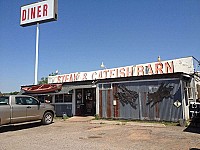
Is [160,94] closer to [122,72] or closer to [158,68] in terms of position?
[158,68]

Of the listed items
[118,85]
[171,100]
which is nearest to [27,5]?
[118,85]

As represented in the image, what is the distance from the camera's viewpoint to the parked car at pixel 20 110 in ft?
35.1

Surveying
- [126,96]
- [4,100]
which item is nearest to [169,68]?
[126,96]

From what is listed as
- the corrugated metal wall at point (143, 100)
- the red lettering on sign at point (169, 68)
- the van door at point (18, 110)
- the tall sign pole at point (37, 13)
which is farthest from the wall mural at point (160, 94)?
the tall sign pole at point (37, 13)

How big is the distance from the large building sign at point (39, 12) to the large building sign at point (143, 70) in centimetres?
666

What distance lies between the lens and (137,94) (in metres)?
13.7

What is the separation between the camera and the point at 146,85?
44.0 feet

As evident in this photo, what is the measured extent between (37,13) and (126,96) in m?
14.3

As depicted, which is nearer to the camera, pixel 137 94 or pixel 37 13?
pixel 137 94

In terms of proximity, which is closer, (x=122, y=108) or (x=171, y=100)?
(x=171, y=100)

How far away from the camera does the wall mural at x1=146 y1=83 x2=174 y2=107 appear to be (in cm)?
1260

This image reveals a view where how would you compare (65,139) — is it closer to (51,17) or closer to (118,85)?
(118,85)

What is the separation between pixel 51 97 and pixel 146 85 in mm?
8915

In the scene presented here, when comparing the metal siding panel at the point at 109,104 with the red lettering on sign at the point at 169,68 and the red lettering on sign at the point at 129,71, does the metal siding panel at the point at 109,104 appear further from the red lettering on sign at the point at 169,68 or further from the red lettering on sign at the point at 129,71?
the red lettering on sign at the point at 169,68
